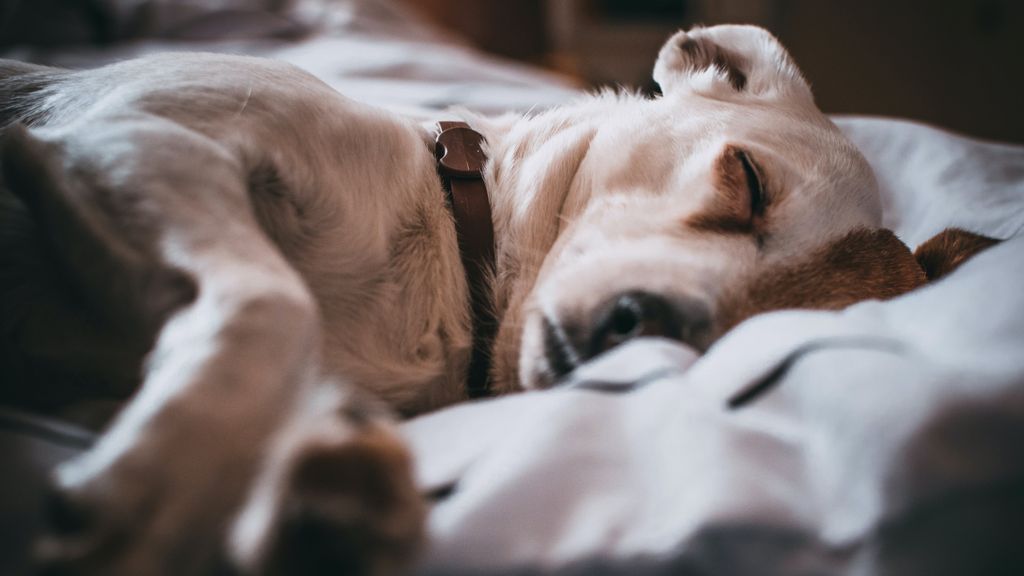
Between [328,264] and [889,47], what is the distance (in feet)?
15.4

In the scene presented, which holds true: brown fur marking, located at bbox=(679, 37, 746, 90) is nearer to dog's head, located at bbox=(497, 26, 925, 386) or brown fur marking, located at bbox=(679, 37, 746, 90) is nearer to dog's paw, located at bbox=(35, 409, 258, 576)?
dog's head, located at bbox=(497, 26, 925, 386)

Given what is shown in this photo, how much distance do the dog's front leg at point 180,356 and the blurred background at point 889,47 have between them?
3.51m

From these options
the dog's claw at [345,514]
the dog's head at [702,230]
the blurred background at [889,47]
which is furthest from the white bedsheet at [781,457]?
the blurred background at [889,47]

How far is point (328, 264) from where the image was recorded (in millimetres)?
1044

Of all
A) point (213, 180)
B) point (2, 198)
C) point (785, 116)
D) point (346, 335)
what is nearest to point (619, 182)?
point (785, 116)

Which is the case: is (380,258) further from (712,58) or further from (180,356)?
(712,58)

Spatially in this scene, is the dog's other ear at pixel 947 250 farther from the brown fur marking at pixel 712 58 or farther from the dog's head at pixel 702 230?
the brown fur marking at pixel 712 58

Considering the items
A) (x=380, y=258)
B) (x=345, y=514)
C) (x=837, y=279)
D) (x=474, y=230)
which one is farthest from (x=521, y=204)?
(x=345, y=514)

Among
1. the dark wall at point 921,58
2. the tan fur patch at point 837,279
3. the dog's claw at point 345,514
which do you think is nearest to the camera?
the dog's claw at point 345,514

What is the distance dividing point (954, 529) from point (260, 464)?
1.84ft

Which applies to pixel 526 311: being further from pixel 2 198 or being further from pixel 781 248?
pixel 2 198

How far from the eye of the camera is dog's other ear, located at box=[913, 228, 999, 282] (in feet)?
3.86

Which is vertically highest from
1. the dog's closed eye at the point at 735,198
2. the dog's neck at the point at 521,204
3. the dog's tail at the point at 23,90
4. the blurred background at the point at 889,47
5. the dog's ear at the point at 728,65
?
the dog's ear at the point at 728,65

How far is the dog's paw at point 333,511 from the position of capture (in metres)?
0.52
